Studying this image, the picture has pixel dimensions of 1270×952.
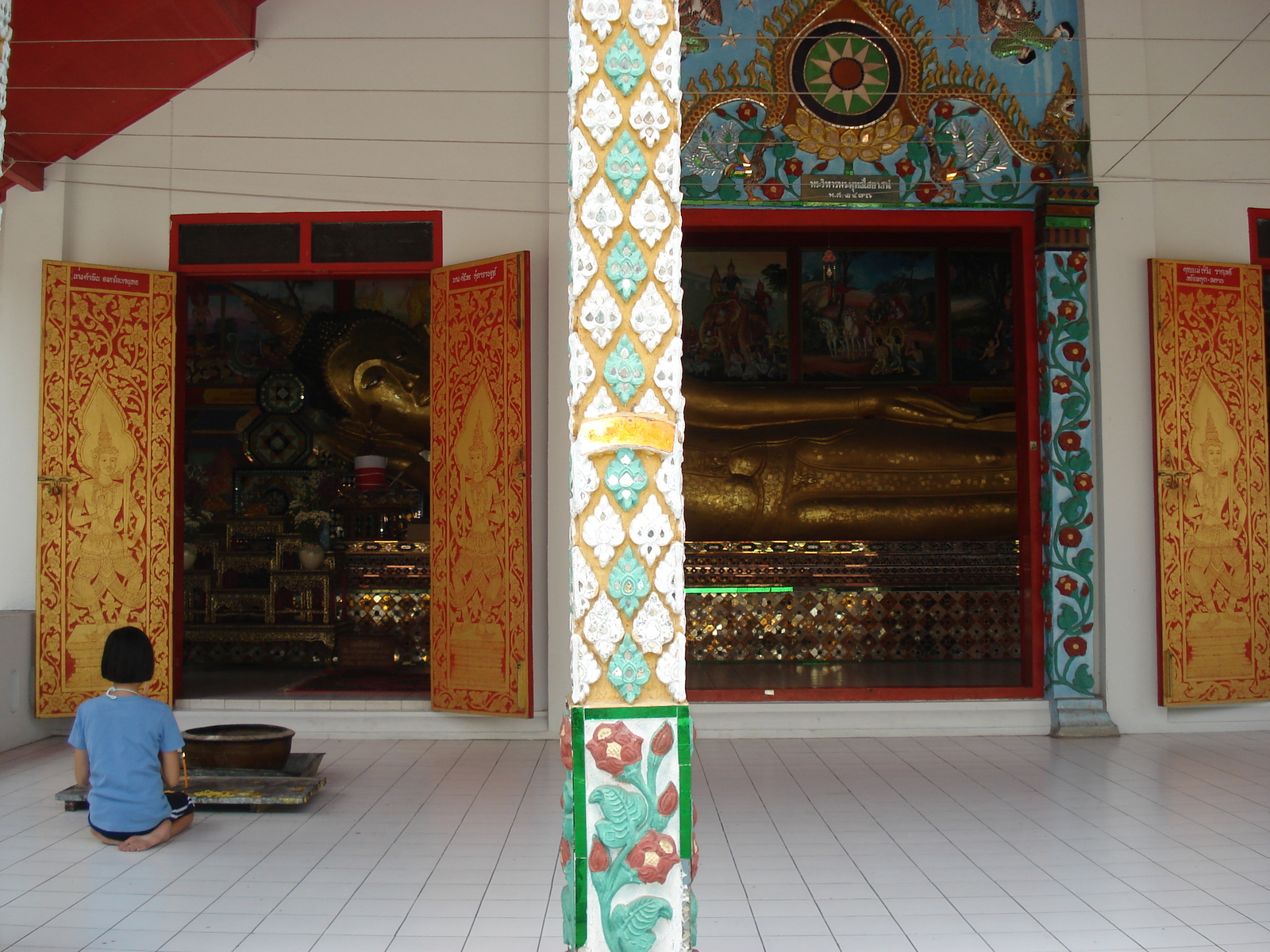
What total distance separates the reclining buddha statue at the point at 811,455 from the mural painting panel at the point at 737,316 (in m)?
0.68

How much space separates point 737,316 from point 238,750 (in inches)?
220

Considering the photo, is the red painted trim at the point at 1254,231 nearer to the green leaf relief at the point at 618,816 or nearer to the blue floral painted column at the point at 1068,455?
the blue floral painted column at the point at 1068,455

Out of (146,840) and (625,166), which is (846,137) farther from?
(146,840)

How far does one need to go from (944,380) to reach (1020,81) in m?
3.36

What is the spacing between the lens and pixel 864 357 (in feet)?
29.4

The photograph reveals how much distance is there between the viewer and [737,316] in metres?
8.86

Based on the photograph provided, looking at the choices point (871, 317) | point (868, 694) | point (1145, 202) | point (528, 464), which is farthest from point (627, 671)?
point (871, 317)

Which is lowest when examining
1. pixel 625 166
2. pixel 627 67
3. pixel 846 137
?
pixel 625 166

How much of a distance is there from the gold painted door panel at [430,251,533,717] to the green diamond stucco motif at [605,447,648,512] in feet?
10.3

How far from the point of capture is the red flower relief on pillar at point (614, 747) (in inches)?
93.0

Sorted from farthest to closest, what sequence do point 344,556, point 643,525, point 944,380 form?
point 944,380 < point 344,556 < point 643,525

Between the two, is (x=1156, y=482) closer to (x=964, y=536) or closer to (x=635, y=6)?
(x=964, y=536)

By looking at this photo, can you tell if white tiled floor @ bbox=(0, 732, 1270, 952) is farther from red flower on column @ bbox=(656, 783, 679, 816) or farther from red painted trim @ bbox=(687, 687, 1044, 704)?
red flower on column @ bbox=(656, 783, 679, 816)

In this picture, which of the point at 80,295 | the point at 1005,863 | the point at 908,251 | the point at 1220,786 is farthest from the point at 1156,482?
the point at 80,295
